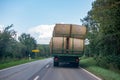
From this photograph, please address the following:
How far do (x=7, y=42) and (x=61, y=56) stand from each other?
21156 mm

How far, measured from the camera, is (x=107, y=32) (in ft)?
79.3

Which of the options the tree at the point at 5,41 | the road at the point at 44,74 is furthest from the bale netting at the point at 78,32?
the tree at the point at 5,41

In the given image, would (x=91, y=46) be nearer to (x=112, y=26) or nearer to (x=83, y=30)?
Result: (x=83, y=30)

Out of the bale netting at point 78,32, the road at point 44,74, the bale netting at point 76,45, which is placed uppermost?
the bale netting at point 78,32

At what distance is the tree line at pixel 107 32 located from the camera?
21047mm

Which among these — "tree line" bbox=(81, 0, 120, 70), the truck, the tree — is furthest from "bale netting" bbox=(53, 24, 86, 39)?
the tree

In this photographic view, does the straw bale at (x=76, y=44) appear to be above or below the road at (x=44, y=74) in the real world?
above

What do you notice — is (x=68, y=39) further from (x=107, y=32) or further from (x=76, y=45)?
(x=107, y=32)

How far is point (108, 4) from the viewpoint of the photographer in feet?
68.4

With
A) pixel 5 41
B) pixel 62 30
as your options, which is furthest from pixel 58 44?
pixel 5 41

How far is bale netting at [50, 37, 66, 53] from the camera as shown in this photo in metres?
24.7

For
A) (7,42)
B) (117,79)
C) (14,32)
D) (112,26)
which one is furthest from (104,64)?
(14,32)

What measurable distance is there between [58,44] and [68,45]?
0.98 metres

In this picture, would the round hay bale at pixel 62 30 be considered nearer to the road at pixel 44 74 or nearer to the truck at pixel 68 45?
the truck at pixel 68 45
